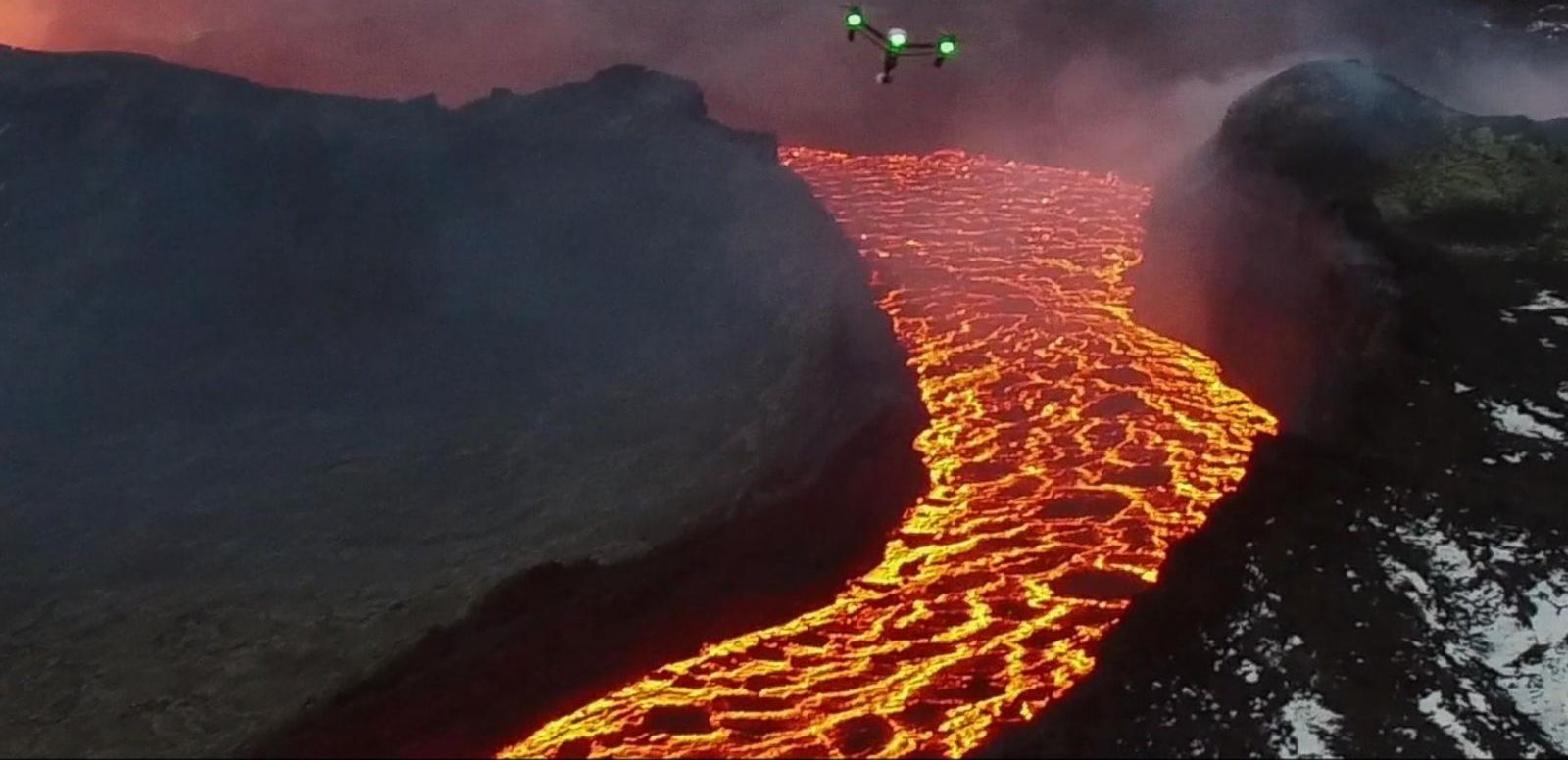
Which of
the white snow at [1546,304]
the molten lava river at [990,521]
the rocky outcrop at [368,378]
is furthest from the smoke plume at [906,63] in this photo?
the white snow at [1546,304]

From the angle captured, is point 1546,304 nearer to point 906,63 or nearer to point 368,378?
point 368,378

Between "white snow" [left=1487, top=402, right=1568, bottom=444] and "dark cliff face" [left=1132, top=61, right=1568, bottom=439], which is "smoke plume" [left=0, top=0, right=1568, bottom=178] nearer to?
"dark cliff face" [left=1132, top=61, right=1568, bottom=439]

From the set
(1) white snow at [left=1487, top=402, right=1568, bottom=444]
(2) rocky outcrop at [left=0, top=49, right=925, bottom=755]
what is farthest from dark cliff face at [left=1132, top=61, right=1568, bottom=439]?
(2) rocky outcrop at [left=0, top=49, right=925, bottom=755]

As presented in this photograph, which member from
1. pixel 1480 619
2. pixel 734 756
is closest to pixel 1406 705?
pixel 1480 619

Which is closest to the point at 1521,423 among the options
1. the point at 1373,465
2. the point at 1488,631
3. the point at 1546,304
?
the point at 1373,465

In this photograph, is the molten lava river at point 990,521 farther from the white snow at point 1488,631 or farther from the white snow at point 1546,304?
the white snow at point 1546,304

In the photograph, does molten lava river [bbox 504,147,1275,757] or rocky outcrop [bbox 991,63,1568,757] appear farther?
molten lava river [bbox 504,147,1275,757]
